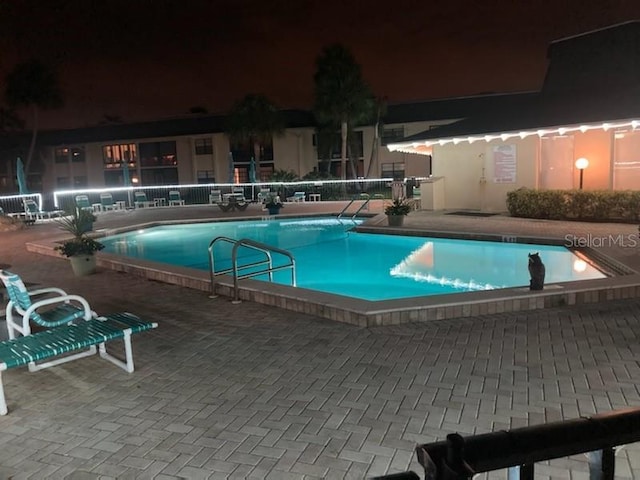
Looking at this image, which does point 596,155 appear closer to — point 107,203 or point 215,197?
point 215,197

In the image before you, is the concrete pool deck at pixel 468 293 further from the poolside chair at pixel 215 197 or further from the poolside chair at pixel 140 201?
the poolside chair at pixel 215 197

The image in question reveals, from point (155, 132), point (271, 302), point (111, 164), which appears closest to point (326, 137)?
point (155, 132)

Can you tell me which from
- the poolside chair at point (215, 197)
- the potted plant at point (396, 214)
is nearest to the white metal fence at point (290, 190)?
the poolside chair at point (215, 197)

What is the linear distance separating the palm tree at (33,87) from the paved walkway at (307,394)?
39388 mm

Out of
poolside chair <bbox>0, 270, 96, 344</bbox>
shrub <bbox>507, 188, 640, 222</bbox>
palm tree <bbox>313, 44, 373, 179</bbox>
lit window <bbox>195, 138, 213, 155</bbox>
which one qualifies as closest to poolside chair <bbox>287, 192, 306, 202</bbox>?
palm tree <bbox>313, 44, 373, 179</bbox>

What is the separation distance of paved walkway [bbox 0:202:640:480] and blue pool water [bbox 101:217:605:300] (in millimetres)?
3100

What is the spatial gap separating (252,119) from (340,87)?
6109 mm

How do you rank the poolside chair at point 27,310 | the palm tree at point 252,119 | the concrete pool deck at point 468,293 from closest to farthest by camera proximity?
the poolside chair at point 27,310 < the concrete pool deck at point 468,293 < the palm tree at point 252,119

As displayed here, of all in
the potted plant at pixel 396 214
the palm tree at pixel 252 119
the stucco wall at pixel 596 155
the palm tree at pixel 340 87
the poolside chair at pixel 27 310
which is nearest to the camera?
the poolside chair at pixel 27 310

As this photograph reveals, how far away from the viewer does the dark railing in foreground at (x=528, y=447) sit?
934 millimetres

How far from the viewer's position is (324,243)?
13.3 m

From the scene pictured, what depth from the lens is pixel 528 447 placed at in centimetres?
97

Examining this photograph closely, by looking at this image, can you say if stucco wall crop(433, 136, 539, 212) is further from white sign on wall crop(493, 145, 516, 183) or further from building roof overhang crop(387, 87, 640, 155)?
building roof overhang crop(387, 87, 640, 155)

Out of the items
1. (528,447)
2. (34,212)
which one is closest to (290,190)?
(34,212)
